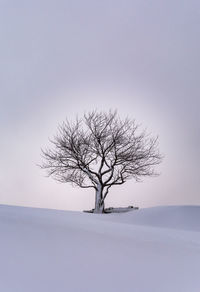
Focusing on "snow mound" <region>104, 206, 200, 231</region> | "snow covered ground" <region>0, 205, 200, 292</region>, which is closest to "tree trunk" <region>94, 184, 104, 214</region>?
"snow mound" <region>104, 206, 200, 231</region>

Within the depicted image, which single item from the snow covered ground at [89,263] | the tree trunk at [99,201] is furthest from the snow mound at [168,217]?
the snow covered ground at [89,263]

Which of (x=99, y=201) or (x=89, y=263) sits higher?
(x=99, y=201)

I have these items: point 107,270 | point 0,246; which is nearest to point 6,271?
point 0,246

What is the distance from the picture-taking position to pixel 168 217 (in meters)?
6.00

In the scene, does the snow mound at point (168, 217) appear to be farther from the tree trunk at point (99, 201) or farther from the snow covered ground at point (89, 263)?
the snow covered ground at point (89, 263)

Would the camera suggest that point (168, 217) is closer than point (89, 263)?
No

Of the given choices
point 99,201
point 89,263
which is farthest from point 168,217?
point 89,263

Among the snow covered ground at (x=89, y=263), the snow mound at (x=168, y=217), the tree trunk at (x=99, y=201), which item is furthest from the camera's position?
the tree trunk at (x=99, y=201)

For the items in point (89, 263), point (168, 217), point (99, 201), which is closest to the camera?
point (89, 263)

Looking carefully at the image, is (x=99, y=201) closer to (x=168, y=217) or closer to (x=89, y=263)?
(x=168, y=217)

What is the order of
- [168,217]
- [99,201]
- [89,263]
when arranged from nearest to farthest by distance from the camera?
[89,263], [168,217], [99,201]

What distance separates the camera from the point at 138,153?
33.5 feet

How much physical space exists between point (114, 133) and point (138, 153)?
105cm

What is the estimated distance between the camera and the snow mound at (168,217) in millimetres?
5434
